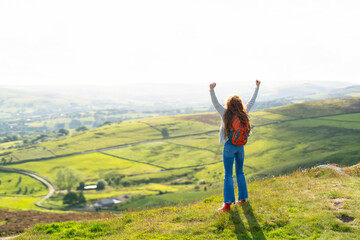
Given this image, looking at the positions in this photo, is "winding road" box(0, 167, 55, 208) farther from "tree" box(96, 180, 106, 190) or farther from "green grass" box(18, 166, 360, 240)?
"green grass" box(18, 166, 360, 240)

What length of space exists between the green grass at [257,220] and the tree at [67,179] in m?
104

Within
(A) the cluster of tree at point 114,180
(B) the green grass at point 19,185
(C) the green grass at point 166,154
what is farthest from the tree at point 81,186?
(C) the green grass at point 166,154

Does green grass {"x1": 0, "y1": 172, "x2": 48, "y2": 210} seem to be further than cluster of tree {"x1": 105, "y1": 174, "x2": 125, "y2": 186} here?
No

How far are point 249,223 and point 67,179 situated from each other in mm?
110667

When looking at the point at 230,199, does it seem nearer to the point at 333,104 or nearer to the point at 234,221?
the point at 234,221

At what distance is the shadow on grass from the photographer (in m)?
9.04

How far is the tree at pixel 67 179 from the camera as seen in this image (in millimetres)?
107750

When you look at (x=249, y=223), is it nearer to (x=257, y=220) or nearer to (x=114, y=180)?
(x=257, y=220)

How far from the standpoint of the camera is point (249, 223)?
9.84m

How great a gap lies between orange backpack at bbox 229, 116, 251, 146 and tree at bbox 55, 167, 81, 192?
109518mm

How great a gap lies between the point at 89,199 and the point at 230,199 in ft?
321

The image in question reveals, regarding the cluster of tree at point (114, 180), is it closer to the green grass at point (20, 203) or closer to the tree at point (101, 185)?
the tree at point (101, 185)

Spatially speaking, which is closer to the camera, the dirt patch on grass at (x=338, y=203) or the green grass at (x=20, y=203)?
the dirt patch on grass at (x=338, y=203)

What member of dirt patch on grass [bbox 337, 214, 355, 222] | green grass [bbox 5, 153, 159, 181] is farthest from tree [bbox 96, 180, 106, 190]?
dirt patch on grass [bbox 337, 214, 355, 222]
